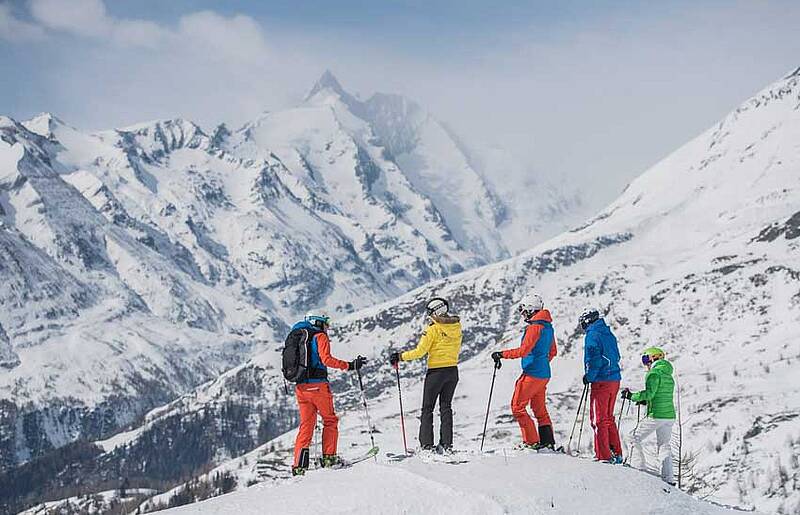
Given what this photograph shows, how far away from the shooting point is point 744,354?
335ft

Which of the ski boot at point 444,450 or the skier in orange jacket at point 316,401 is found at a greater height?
the skier in orange jacket at point 316,401

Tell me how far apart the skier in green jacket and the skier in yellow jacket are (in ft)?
15.1

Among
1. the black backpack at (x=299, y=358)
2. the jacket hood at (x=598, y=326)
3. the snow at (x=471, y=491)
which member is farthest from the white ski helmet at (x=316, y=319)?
the jacket hood at (x=598, y=326)

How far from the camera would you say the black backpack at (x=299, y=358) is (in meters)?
17.6

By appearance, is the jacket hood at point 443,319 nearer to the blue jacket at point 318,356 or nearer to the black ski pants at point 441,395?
the black ski pants at point 441,395

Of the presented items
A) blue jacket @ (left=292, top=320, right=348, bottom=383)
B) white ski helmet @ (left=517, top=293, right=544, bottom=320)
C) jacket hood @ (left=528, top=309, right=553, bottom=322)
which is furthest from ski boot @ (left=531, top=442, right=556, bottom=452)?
blue jacket @ (left=292, top=320, right=348, bottom=383)

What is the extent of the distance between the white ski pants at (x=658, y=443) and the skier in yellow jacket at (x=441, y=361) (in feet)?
15.8

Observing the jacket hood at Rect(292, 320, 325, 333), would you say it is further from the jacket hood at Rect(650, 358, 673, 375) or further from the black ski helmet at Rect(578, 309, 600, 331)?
the jacket hood at Rect(650, 358, 673, 375)

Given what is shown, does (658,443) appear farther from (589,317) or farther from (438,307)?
(438,307)

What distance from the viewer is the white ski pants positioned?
1943 centimetres

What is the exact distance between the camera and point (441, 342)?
18547 mm

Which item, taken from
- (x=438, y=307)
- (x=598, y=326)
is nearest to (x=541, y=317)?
(x=598, y=326)

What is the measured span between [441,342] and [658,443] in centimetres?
615

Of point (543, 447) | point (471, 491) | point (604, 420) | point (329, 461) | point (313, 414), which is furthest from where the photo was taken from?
point (604, 420)
